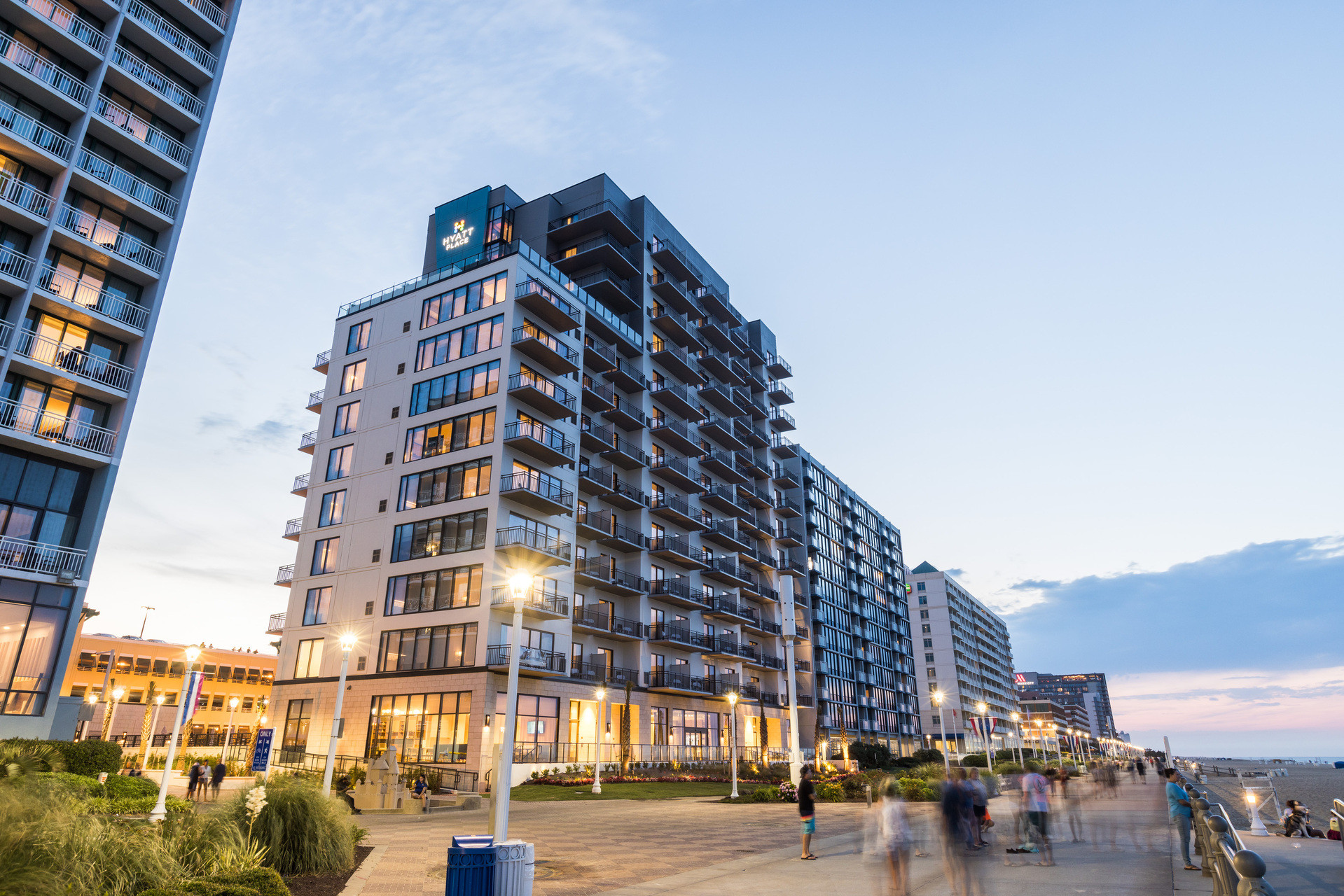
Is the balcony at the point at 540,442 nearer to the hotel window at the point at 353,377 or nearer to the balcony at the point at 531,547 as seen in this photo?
the balcony at the point at 531,547

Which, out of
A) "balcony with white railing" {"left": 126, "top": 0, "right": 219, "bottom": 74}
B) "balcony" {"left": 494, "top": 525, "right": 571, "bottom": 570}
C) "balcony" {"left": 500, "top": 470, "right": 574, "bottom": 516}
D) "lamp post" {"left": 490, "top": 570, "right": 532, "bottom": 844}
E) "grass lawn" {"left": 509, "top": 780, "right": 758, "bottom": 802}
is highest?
"balcony with white railing" {"left": 126, "top": 0, "right": 219, "bottom": 74}

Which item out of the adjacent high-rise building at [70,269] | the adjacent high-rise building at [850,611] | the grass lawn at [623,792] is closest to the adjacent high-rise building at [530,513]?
the grass lawn at [623,792]

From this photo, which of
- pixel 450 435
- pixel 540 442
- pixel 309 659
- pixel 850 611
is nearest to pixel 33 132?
pixel 450 435

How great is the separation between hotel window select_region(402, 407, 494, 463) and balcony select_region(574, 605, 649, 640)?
42.5 ft

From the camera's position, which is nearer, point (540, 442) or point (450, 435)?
point (540, 442)

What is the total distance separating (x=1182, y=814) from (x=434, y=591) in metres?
38.5

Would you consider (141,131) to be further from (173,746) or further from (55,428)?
(173,746)

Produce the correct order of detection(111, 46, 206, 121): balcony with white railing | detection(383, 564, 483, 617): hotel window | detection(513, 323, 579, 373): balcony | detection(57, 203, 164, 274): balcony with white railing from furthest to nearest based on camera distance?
detection(513, 323, 579, 373): balcony → detection(383, 564, 483, 617): hotel window → detection(111, 46, 206, 121): balcony with white railing → detection(57, 203, 164, 274): balcony with white railing

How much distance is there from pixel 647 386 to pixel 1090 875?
49.9 meters

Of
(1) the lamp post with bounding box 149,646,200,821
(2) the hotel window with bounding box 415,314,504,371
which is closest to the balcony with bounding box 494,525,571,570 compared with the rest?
(2) the hotel window with bounding box 415,314,504,371

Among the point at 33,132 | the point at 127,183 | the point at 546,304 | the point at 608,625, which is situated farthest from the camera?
the point at 608,625

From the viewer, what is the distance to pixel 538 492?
153 ft

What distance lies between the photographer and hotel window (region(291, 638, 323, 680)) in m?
48.0

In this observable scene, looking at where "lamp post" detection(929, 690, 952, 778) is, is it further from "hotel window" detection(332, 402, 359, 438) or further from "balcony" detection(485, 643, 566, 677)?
"hotel window" detection(332, 402, 359, 438)
